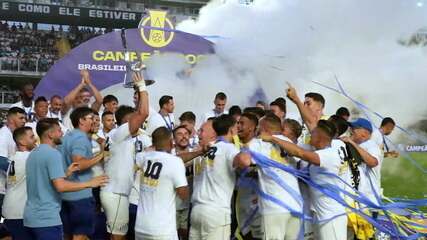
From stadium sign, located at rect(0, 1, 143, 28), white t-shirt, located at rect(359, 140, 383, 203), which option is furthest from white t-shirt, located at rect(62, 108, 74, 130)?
stadium sign, located at rect(0, 1, 143, 28)

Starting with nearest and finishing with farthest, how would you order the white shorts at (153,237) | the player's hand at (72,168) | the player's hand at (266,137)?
the white shorts at (153,237) → the player's hand at (266,137) → the player's hand at (72,168)

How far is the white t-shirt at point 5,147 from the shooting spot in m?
7.61

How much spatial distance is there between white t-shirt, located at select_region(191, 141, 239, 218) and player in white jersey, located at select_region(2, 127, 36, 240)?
194 cm

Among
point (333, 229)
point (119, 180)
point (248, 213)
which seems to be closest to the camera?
point (333, 229)

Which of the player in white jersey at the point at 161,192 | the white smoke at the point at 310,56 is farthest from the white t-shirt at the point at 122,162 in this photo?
the white smoke at the point at 310,56

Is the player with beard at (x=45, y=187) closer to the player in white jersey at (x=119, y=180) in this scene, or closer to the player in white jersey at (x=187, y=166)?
the player in white jersey at (x=119, y=180)

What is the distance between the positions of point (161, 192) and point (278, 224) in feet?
4.08

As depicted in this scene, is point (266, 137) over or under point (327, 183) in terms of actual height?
over

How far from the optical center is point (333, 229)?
616 cm

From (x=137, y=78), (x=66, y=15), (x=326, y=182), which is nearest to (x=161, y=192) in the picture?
(x=137, y=78)

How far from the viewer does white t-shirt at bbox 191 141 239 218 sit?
234 inches

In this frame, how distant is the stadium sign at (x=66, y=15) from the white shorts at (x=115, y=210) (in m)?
28.3

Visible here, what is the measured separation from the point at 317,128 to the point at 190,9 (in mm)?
37437

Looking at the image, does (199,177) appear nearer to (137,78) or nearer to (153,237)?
(153,237)
